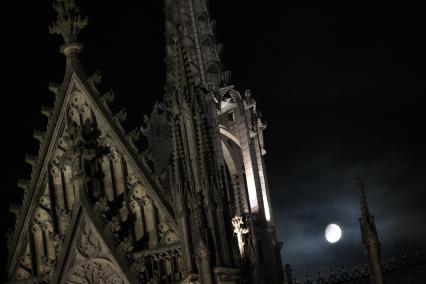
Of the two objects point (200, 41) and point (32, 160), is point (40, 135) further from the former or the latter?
point (200, 41)

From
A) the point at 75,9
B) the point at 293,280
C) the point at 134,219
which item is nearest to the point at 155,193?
the point at 134,219

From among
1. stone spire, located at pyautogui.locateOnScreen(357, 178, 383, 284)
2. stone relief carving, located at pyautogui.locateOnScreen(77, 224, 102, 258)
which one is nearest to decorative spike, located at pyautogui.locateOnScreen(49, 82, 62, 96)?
stone relief carving, located at pyautogui.locateOnScreen(77, 224, 102, 258)

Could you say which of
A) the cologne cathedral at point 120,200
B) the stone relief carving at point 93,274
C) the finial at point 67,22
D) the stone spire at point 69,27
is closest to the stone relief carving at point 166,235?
the cologne cathedral at point 120,200

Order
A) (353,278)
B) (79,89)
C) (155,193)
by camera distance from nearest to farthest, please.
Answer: (155,193)
(79,89)
(353,278)

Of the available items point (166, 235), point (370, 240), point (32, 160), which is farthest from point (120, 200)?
point (370, 240)

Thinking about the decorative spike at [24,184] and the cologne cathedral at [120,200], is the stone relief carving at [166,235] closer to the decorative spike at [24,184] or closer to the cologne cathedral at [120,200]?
the cologne cathedral at [120,200]

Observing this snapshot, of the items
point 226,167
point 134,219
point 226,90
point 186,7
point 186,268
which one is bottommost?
point 186,268

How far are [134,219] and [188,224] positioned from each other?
7.78 feet

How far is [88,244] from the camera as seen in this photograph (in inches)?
1019

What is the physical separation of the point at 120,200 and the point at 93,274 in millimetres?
1894

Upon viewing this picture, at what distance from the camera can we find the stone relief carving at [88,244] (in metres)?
25.8

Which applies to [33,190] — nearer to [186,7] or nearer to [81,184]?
[81,184]

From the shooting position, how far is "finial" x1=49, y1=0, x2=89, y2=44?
92.3 feet

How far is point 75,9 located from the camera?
1120 inches
